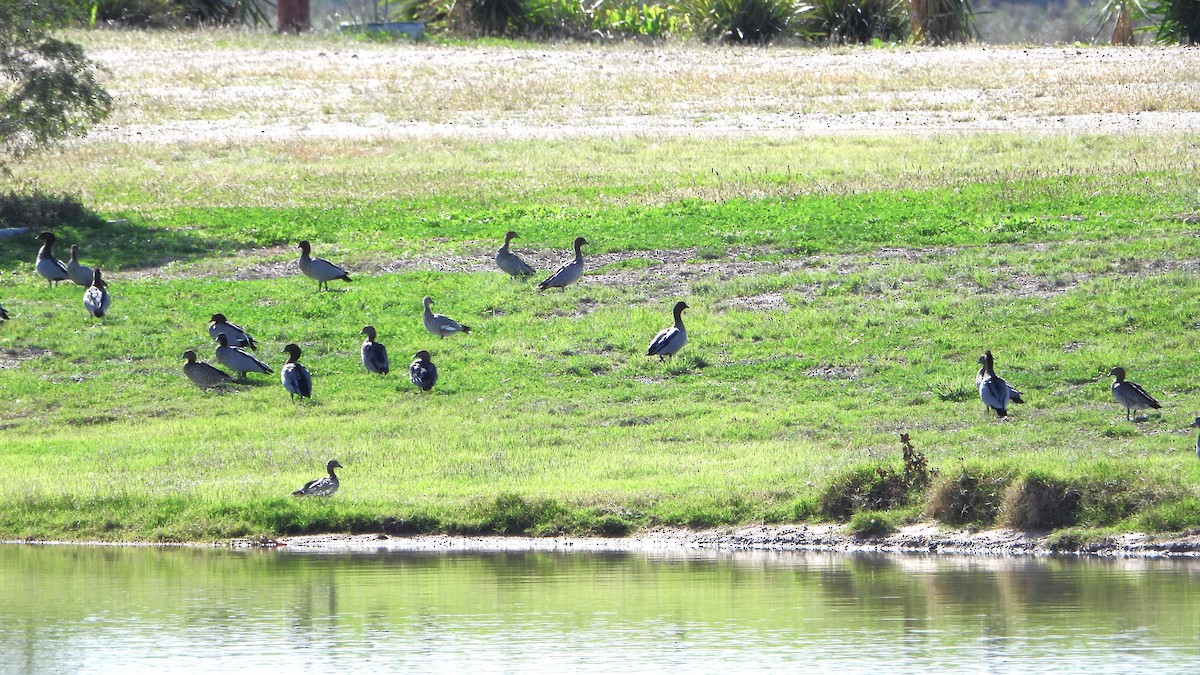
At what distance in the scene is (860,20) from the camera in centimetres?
5862

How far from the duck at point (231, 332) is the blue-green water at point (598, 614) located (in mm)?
7797

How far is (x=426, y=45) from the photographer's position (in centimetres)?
5791

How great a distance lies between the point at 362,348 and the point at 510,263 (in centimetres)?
448

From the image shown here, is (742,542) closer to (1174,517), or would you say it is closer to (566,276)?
(1174,517)

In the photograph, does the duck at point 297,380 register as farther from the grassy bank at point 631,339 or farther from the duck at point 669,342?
the duck at point 669,342

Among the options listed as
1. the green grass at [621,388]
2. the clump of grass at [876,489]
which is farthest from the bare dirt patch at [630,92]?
the clump of grass at [876,489]

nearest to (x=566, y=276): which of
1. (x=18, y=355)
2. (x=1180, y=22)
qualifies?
(x=18, y=355)

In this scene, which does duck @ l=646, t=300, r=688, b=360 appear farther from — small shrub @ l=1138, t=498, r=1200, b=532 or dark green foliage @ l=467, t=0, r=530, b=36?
dark green foliage @ l=467, t=0, r=530, b=36

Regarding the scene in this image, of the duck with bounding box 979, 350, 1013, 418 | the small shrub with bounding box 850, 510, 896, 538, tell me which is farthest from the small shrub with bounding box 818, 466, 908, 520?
the duck with bounding box 979, 350, 1013, 418

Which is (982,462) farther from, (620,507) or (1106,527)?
(620,507)

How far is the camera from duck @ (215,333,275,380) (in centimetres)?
2389

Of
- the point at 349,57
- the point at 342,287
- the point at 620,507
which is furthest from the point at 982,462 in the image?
the point at 349,57

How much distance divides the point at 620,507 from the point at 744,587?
2.95 m

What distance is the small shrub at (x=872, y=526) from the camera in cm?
1723
